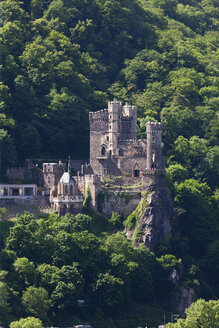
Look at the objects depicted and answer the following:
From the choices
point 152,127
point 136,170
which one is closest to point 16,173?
point 136,170

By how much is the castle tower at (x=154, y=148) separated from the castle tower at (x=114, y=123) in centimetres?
436

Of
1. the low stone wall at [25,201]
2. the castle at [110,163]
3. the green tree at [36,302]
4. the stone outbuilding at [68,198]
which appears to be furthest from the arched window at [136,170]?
the green tree at [36,302]

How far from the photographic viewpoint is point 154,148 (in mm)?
156125

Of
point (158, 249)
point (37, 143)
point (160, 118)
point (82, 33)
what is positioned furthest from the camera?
point (82, 33)

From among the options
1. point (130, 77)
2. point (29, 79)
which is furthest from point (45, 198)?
point (130, 77)

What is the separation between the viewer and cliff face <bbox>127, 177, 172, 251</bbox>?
6043 inches

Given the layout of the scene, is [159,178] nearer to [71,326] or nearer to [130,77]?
[71,326]

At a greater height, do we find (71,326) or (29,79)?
(29,79)

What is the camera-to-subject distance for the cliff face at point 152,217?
154m

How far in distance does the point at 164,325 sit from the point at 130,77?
51.8 metres

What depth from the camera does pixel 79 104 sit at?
566ft

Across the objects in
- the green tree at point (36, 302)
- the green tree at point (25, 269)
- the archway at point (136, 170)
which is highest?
the archway at point (136, 170)

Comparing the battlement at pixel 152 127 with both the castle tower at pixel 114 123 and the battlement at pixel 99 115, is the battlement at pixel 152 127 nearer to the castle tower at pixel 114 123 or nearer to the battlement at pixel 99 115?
the castle tower at pixel 114 123

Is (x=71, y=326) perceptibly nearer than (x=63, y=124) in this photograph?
Yes
